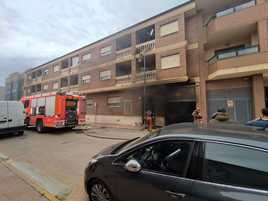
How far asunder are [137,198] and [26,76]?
4103cm

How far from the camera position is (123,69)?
2002 centimetres

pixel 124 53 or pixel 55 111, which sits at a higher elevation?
pixel 124 53

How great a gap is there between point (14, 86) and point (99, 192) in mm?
48176

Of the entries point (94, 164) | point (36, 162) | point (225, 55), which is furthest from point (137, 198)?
point (225, 55)

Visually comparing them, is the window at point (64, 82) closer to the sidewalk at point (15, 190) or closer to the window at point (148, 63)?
the window at point (148, 63)

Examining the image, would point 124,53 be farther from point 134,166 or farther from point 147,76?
point 134,166

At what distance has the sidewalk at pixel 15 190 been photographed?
3.61 m

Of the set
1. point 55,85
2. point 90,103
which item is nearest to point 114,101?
point 90,103

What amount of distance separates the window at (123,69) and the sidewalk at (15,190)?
15222 mm

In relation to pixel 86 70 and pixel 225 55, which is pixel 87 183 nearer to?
pixel 225 55

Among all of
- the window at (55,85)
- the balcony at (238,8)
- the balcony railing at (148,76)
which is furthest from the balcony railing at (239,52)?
the window at (55,85)

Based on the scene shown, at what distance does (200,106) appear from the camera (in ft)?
44.8

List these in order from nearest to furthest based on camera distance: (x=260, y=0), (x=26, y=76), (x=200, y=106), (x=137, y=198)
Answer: (x=137, y=198) < (x=260, y=0) < (x=200, y=106) < (x=26, y=76)

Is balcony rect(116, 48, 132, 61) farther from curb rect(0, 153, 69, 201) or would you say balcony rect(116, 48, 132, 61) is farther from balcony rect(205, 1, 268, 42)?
curb rect(0, 153, 69, 201)
